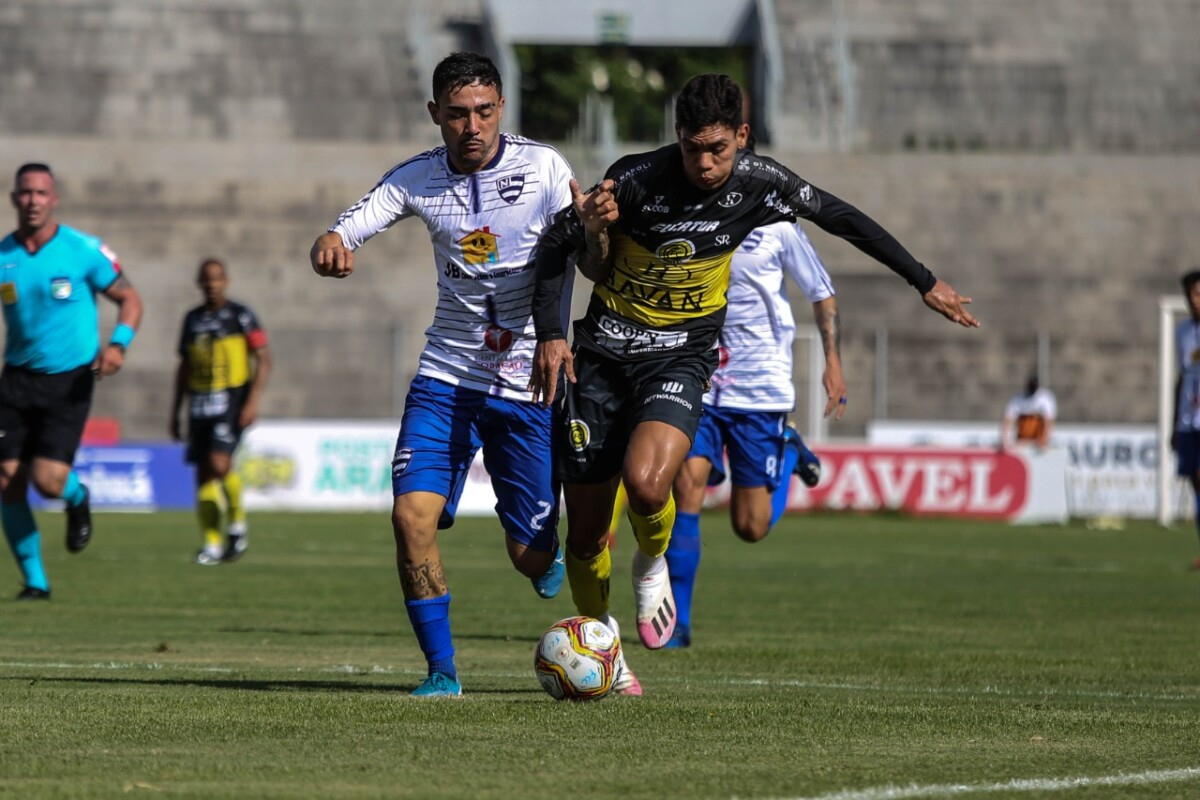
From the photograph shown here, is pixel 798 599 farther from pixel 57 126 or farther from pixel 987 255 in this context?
pixel 57 126

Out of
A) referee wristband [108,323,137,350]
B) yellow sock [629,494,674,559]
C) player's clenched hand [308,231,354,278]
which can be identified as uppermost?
player's clenched hand [308,231,354,278]

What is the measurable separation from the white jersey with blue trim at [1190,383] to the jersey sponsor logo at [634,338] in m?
10.5

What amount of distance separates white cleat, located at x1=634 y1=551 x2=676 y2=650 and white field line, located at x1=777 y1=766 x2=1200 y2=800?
2.83 m

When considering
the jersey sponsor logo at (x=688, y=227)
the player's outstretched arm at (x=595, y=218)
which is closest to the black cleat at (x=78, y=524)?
the player's outstretched arm at (x=595, y=218)

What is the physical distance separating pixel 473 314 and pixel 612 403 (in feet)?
2.20

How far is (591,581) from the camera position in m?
7.77

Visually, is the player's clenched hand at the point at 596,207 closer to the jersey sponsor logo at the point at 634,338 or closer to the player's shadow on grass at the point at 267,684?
the jersey sponsor logo at the point at 634,338

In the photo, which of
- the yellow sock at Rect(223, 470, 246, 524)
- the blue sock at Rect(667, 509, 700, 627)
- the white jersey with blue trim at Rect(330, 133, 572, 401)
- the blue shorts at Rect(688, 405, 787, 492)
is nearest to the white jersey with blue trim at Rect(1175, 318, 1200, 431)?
the blue shorts at Rect(688, 405, 787, 492)

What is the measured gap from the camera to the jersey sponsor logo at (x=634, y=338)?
7.61 m

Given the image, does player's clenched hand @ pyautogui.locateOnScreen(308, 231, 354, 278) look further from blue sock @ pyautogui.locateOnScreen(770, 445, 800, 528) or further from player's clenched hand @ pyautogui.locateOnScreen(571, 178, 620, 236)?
blue sock @ pyautogui.locateOnScreen(770, 445, 800, 528)

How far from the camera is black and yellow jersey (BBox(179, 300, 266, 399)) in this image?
16.5 meters

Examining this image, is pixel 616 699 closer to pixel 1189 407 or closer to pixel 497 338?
pixel 497 338

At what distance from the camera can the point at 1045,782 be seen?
5.07m

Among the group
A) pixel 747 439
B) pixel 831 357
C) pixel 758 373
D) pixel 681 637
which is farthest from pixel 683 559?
pixel 831 357
